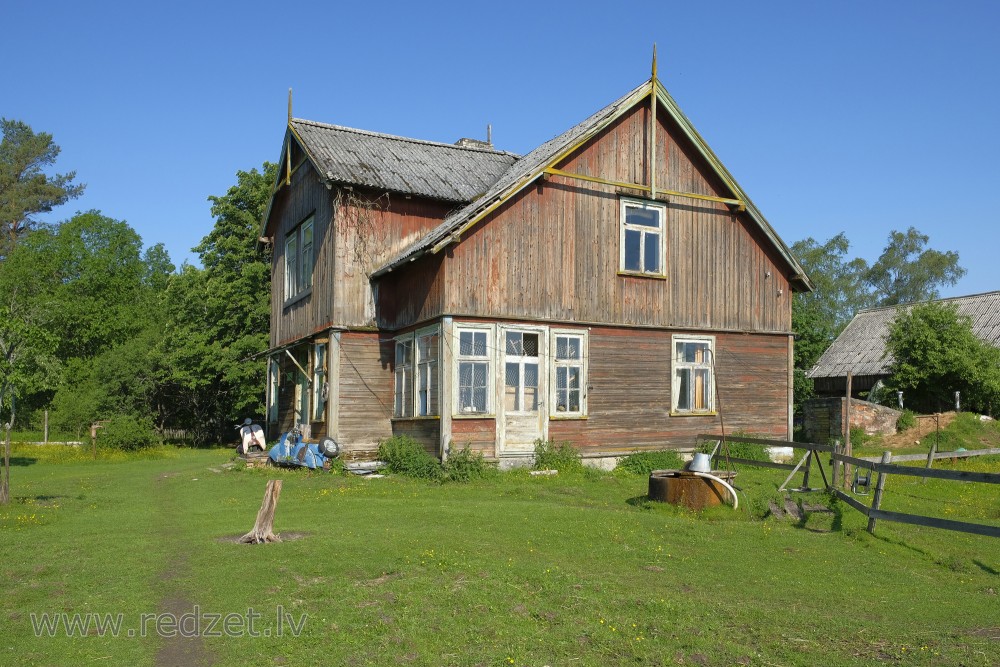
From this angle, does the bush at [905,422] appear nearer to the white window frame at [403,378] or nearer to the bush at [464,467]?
the bush at [464,467]

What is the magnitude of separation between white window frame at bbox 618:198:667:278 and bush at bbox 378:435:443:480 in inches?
278

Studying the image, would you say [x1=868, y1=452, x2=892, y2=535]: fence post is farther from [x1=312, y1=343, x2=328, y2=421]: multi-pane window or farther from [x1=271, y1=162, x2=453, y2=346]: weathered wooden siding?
[x1=312, y1=343, x2=328, y2=421]: multi-pane window

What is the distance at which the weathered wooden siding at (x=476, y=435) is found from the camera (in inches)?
809

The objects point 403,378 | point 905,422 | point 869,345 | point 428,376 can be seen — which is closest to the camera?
point 428,376

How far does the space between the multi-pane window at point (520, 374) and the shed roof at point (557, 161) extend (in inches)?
116

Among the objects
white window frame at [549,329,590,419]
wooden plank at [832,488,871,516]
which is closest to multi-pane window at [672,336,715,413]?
white window frame at [549,329,590,419]

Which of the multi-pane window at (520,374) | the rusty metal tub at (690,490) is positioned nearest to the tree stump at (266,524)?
the rusty metal tub at (690,490)

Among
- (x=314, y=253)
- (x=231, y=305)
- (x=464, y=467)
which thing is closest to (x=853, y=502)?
(x=464, y=467)

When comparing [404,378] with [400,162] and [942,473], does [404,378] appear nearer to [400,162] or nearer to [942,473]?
[400,162]

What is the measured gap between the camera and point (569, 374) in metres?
22.2

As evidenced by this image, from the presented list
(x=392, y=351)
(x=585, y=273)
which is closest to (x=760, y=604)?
(x=585, y=273)

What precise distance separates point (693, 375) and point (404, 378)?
785 cm

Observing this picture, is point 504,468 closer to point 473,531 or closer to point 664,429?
point 664,429

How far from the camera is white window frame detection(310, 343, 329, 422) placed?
24.2 m
